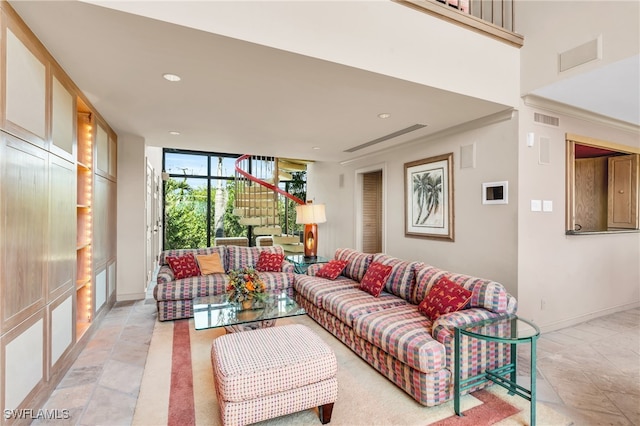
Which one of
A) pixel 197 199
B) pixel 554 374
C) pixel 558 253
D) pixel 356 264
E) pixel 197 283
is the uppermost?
pixel 197 199

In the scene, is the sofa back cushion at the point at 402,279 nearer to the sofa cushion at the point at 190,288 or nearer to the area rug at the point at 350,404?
the area rug at the point at 350,404

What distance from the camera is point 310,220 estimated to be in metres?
5.62

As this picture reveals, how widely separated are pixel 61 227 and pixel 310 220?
11.9 feet

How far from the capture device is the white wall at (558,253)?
343 cm

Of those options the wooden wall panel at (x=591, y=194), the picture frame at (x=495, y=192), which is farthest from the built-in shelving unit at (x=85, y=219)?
the wooden wall panel at (x=591, y=194)

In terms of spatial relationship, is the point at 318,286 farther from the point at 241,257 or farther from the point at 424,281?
the point at 241,257

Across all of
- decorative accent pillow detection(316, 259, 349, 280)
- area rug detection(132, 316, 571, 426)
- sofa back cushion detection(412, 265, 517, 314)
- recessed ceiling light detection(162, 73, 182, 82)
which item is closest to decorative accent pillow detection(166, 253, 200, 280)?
area rug detection(132, 316, 571, 426)

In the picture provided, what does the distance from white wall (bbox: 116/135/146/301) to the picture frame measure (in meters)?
4.75

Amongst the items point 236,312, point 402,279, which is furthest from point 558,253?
point 236,312

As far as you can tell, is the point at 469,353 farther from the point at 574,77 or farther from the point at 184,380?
the point at 574,77

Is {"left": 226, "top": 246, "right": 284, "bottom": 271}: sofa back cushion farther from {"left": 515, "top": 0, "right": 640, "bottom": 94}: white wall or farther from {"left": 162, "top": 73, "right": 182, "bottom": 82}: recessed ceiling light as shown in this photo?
{"left": 515, "top": 0, "right": 640, "bottom": 94}: white wall

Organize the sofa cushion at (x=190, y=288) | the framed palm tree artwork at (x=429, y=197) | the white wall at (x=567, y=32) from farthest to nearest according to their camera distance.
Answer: the framed palm tree artwork at (x=429, y=197), the sofa cushion at (x=190, y=288), the white wall at (x=567, y=32)

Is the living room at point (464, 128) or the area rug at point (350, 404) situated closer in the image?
the area rug at point (350, 404)

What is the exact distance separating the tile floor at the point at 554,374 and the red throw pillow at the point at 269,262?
1.56 meters
